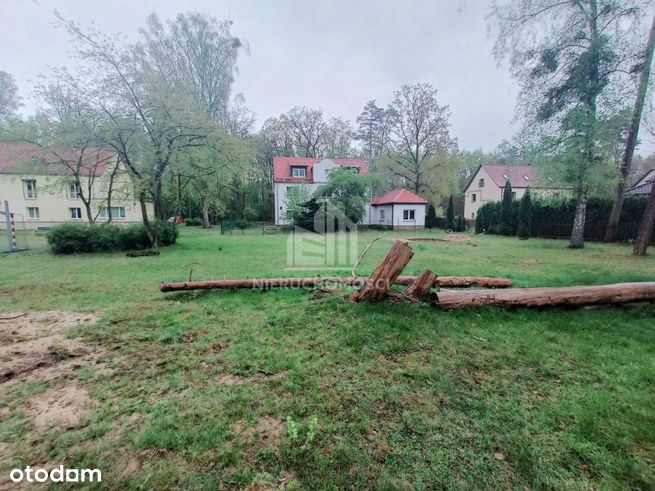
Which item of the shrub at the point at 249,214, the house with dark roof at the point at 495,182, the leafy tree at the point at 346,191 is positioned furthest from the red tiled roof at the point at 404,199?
the shrub at the point at 249,214

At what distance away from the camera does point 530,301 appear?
3.91 meters

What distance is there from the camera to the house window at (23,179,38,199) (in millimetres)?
21577

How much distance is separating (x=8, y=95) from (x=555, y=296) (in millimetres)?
41129

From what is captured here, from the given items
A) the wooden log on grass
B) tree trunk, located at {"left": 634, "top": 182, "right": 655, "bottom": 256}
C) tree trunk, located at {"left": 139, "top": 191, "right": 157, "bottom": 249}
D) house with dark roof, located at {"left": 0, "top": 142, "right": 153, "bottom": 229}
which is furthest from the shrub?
tree trunk, located at {"left": 634, "top": 182, "right": 655, "bottom": 256}

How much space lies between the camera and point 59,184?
440 inches

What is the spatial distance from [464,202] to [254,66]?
2487 centimetres

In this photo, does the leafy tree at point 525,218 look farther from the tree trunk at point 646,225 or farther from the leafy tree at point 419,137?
the leafy tree at point 419,137

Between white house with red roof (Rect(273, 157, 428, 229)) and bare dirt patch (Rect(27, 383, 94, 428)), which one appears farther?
white house with red roof (Rect(273, 157, 428, 229))

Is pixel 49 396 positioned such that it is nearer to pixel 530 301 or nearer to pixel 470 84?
pixel 530 301

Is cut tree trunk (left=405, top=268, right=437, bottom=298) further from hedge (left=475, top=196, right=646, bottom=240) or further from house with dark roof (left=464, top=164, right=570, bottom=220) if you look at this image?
house with dark roof (left=464, top=164, right=570, bottom=220)

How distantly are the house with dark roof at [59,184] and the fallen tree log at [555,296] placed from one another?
12.2 m

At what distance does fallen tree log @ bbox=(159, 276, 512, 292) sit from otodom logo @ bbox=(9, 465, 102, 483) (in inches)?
134

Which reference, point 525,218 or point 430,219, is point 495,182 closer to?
point 430,219

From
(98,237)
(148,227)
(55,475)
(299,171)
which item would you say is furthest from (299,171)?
(55,475)
